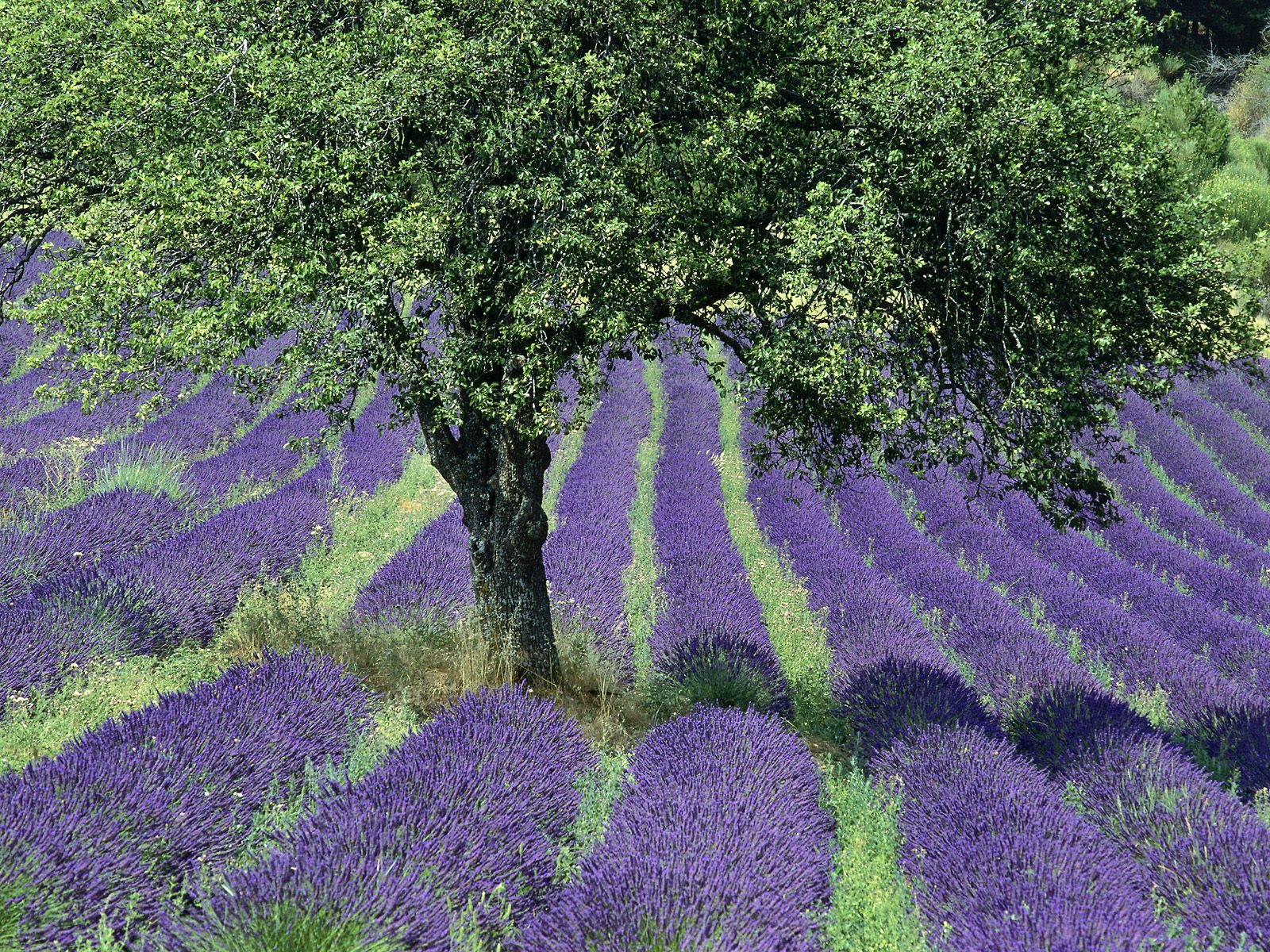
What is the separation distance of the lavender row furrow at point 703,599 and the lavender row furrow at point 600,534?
426mm

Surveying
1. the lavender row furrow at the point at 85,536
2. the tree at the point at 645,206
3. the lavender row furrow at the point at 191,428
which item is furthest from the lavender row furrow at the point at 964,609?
the lavender row furrow at the point at 191,428

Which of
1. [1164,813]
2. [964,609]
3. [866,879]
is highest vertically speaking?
[866,879]

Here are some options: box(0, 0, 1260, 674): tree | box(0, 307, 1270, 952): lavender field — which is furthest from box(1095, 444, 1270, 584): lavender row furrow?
box(0, 0, 1260, 674): tree

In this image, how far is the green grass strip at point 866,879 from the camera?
15.6ft

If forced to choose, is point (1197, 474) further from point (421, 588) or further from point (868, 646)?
point (421, 588)

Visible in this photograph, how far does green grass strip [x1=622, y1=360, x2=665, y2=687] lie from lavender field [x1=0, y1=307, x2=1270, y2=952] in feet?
0.23

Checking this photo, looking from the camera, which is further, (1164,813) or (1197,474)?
(1197,474)

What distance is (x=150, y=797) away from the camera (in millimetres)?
4691

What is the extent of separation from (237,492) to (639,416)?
865 centimetres

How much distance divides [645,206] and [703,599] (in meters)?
4.97

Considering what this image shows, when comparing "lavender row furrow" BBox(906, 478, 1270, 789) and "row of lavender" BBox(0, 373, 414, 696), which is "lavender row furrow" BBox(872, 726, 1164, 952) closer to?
"lavender row furrow" BBox(906, 478, 1270, 789)

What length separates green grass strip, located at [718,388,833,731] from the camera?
8.71 meters

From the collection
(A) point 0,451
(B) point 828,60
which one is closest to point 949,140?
(B) point 828,60

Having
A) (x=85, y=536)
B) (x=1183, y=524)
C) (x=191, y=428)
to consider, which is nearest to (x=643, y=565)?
(x=85, y=536)
